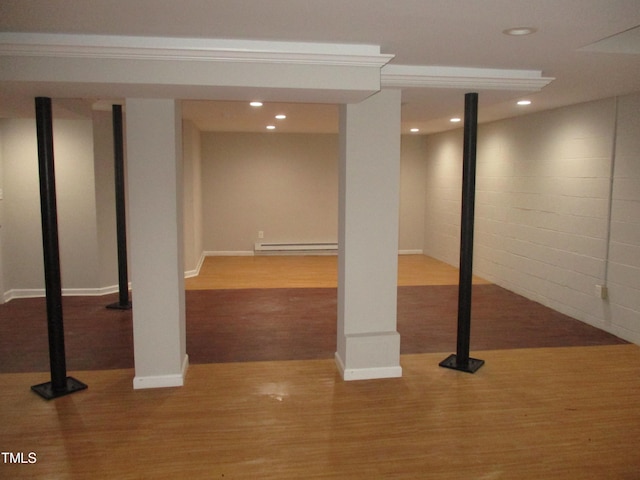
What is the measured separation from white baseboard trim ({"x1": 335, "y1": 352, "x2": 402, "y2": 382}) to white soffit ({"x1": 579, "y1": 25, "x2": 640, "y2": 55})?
2.60 meters

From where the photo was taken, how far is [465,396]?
3.80 m

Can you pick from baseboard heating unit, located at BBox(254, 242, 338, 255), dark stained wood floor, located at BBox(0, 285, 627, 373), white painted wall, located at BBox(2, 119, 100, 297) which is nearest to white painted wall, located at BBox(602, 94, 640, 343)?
dark stained wood floor, located at BBox(0, 285, 627, 373)

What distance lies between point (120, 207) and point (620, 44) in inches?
197

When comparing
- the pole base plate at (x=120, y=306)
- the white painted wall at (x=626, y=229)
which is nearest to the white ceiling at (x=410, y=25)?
the white painted wall at (x=626, y=229)

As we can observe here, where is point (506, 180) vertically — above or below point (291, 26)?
below

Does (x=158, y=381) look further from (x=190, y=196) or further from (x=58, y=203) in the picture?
(x=190, y=196)

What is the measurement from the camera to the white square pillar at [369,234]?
3.95m

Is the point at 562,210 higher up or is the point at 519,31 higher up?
the point at 519,31

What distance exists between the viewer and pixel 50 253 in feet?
12.0

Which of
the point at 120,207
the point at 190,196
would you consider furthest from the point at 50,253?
the point at 190,196

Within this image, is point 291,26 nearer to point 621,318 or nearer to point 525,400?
point 525,400

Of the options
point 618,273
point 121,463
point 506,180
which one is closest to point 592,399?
point 618,273

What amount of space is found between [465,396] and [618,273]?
2.48 m

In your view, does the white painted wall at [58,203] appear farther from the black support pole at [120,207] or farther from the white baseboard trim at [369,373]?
the white baseboard trim at [369,373]
